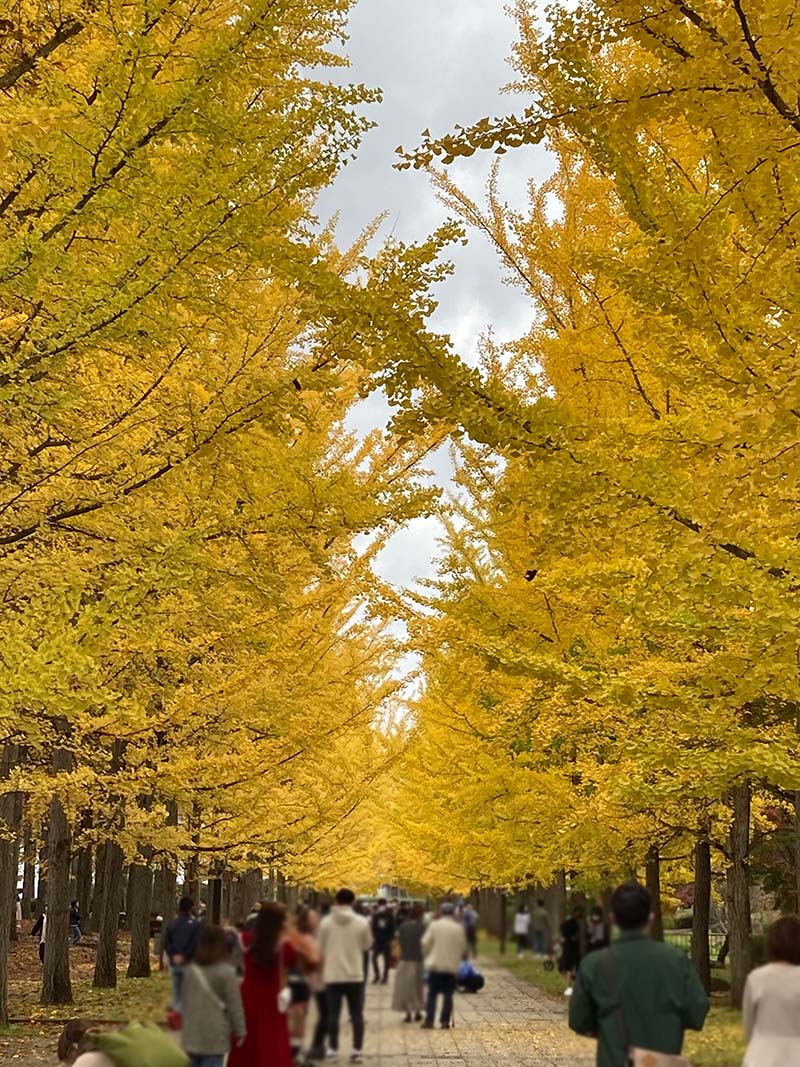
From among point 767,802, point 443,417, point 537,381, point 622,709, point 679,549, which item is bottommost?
point 767,802

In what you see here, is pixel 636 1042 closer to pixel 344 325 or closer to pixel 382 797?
pixel 382 797

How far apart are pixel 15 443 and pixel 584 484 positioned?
11.4ft

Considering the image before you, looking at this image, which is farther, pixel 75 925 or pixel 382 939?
pixel 75 925

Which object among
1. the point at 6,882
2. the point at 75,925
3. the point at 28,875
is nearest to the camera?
the point at 6,882

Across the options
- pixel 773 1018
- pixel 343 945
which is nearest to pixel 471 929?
pixel 343 945

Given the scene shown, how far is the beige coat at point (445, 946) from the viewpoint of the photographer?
90 cm

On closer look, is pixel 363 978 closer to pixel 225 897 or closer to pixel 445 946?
pixel 445 946

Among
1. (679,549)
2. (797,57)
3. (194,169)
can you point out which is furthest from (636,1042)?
(194,169)

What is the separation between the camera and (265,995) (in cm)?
85

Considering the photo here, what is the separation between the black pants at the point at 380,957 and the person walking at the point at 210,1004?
0.11m

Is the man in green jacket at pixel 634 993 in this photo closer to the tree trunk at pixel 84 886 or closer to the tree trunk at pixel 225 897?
the tree trunk at pixel 225 897

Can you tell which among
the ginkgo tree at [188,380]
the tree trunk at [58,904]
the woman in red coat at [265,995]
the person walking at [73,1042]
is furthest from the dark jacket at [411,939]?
the tree trunk at [58,904]

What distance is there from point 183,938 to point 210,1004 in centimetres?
6

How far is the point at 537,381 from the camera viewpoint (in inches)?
368
